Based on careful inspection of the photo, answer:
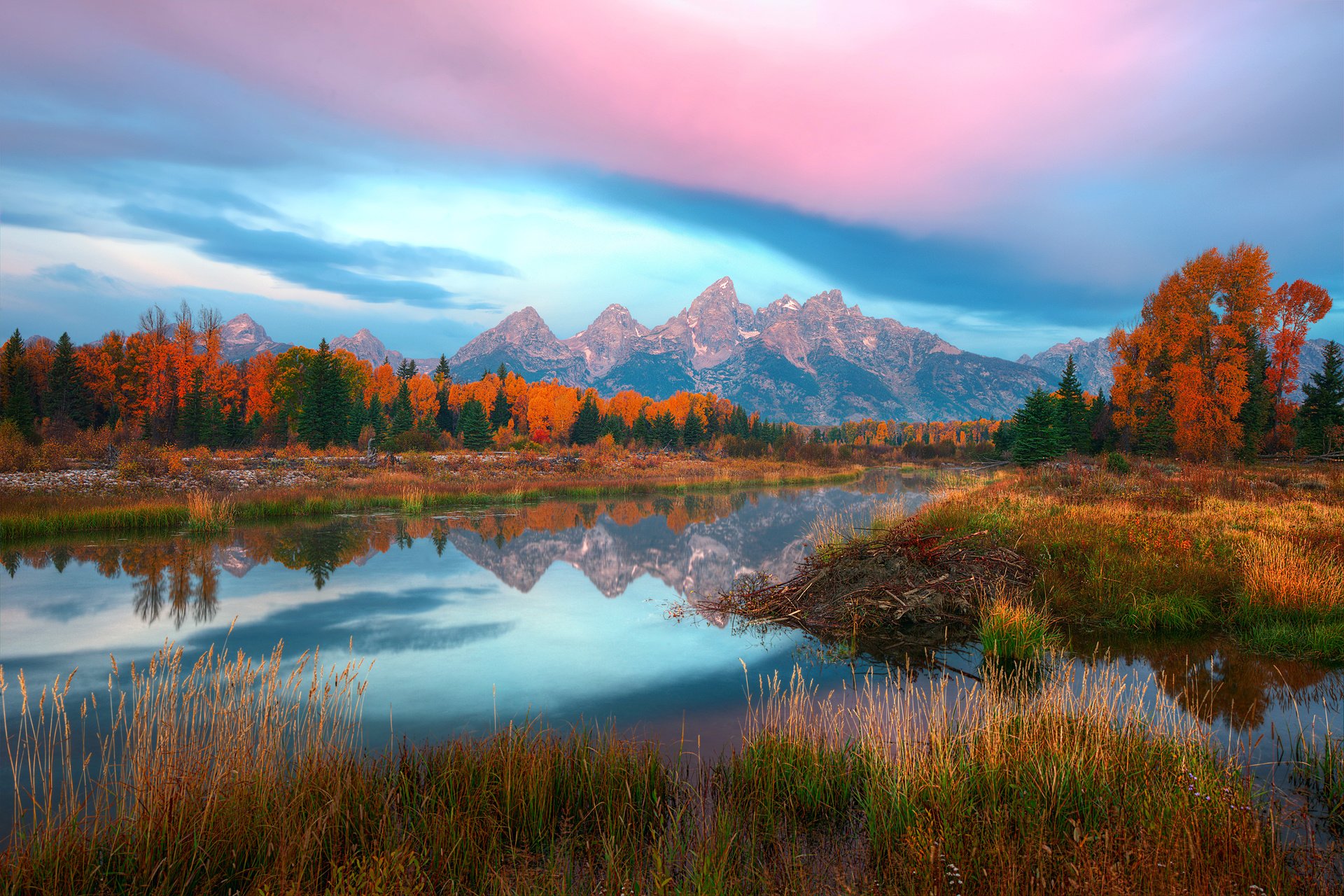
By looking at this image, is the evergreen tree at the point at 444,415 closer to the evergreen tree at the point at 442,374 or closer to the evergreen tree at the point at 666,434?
the evergreen tree at the point at 442,374

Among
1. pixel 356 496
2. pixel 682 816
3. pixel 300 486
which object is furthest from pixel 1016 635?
pixel 300 486

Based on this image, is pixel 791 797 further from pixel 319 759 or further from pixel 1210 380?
pixel 1210 380

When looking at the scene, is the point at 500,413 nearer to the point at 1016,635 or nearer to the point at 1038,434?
the point at 1038,434

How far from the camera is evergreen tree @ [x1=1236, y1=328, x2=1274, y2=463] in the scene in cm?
4171

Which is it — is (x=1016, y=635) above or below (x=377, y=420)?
below

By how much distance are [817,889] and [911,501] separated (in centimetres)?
3476

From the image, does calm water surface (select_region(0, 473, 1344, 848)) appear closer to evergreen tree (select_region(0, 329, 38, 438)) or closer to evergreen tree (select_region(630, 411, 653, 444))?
evergreen tree (select_region(0, 329, 38, 438))

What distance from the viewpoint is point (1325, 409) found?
4247cm

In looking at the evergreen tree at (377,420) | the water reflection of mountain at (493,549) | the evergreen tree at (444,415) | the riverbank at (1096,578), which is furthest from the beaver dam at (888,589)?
the evergreen tree at (444,415)

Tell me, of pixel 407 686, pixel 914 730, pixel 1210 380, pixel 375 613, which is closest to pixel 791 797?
pixel 914 730

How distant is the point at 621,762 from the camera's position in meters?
5.77

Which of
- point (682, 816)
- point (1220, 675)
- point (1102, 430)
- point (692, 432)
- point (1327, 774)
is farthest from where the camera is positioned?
point (692, 432)

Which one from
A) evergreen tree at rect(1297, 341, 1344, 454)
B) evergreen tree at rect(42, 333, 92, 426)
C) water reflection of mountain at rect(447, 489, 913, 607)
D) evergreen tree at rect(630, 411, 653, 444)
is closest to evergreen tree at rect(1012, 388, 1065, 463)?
evergreen tree at rect(1297, 341, 1344, 454)

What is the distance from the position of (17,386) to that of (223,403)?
1010 inches
